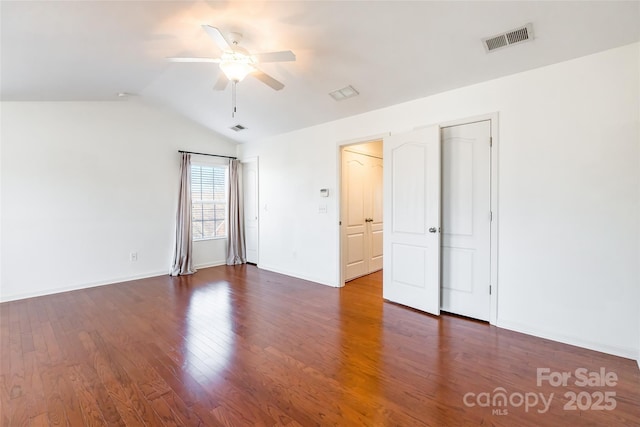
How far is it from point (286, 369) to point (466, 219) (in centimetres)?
243

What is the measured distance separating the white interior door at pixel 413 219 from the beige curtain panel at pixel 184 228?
368 cm

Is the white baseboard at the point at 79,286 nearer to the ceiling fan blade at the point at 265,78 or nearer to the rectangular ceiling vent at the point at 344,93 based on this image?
the ceiling fan blade at the point at 265,78

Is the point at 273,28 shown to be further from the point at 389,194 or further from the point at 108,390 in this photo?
the point at 108,390

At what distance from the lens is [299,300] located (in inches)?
153

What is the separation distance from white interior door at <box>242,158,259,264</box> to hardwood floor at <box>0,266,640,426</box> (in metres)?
2.56

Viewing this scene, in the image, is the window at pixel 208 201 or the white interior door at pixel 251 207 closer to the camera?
the window at pixel 208 201

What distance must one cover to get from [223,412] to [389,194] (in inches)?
114

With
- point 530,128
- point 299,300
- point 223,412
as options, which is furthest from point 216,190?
point 530,128

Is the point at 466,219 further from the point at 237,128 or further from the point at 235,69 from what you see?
the point at 237,128

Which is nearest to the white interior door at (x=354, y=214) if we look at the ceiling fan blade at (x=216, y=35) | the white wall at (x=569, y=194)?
the white wall at (x=569, y=194)

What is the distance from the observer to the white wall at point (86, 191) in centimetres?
400

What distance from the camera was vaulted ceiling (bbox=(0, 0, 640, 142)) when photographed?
7.30 feet

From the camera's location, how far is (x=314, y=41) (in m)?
2.78

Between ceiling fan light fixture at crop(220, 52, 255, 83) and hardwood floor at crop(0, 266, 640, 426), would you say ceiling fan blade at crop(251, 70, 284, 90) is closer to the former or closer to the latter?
ceiling fan light fixture at crop(220, 52, 255, 83)
